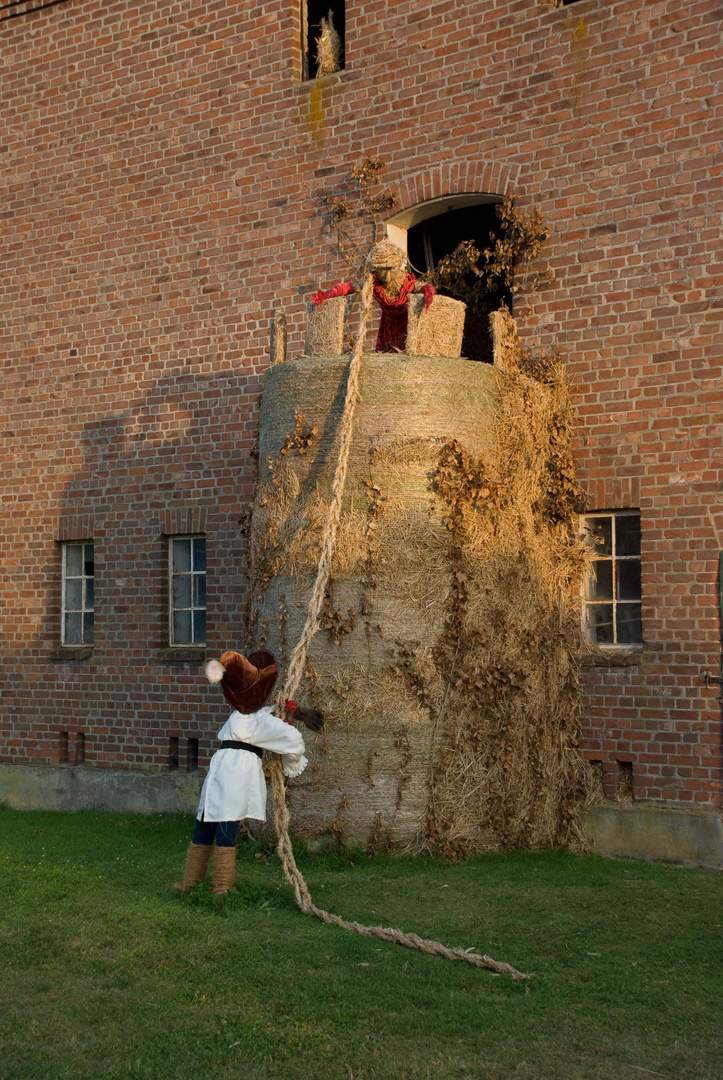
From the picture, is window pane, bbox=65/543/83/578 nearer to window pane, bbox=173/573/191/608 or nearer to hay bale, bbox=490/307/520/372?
window pane, bbox=173/573/191/608

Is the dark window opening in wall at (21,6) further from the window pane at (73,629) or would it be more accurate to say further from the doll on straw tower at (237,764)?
the doll on straw tower at (237,764)

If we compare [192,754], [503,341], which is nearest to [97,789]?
[192,754]

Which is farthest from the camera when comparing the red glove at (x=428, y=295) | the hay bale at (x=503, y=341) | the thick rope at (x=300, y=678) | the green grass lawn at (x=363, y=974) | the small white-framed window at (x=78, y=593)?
the small white-framed window at (x=78, y=593)

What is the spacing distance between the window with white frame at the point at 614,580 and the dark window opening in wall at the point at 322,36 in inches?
194

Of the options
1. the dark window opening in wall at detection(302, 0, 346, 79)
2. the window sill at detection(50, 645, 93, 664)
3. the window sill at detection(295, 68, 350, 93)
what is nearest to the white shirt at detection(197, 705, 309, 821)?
the window sill at detection(50, 645, 93, 664)

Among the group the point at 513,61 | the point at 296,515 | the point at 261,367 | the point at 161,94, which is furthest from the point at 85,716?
the point at 513,61

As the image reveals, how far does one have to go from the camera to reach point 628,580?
29.7 ft

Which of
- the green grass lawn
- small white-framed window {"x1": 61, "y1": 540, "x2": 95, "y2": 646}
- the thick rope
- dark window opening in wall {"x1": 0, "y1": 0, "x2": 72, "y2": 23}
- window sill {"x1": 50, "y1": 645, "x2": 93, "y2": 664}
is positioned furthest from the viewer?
dark window opening in wall {"x1": 0, "y1": 0, "x2": 72, "y2": 23}

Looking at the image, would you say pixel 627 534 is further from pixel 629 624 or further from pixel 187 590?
pixel 187 590

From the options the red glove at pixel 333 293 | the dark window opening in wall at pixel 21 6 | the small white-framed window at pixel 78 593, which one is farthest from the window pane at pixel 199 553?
the dark window opening in wall at pixel 21 6

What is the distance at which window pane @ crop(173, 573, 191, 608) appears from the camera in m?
11.5

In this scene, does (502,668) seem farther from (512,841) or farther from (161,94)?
(161,94)

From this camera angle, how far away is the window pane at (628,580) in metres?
9.02

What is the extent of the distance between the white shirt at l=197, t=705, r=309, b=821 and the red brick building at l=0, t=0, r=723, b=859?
2777 millimetres
